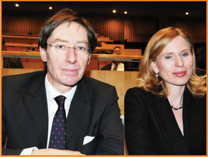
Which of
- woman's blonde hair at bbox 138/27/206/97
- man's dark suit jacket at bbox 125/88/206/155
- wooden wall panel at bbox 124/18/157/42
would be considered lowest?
man's dark suit jacket at bbox 125/88/206/155

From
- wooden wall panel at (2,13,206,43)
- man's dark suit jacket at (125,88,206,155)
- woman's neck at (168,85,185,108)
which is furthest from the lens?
wooden wall panel at (2,13,206,43)

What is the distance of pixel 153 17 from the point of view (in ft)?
33.8

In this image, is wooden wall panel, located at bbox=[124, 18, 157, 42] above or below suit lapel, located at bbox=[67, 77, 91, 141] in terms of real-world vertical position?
above

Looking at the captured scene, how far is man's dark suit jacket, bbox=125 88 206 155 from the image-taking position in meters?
1.48

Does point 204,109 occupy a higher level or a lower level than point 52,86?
lower

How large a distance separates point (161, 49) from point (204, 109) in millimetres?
578

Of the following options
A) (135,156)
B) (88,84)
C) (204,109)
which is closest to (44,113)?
(88,84)

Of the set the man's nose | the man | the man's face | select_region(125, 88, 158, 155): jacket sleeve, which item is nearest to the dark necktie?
the man

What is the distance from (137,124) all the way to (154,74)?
53 centimetres

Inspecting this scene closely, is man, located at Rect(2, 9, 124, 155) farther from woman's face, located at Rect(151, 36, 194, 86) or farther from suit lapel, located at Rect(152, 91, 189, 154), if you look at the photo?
woman's face, located at Rect(151, 36, 194, 86)

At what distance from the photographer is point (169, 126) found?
5.12 feet

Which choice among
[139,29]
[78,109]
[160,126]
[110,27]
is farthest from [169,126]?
[139,29]

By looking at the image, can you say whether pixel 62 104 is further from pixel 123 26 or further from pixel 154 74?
pixel 123 26

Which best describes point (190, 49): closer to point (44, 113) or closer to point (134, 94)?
point (134, 94)
